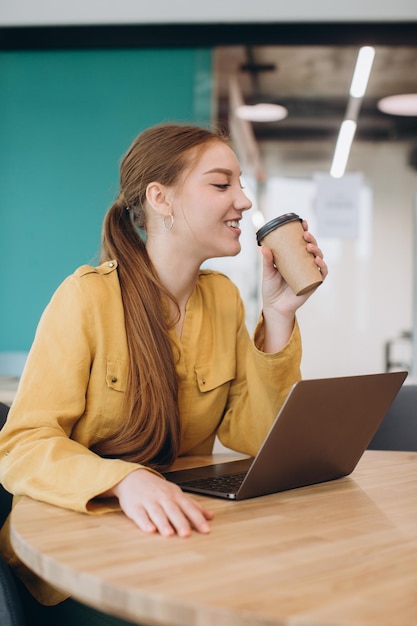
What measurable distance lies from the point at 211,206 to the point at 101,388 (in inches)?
17.9

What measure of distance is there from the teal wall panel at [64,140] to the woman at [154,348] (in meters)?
2.08

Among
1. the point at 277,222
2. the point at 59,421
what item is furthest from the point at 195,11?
the point at 59,421

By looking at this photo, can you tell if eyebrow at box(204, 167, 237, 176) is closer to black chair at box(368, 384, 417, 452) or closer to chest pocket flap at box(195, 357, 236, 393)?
chest pocket flap at box(195, 357, 236, 393)

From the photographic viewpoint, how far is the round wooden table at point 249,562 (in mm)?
757

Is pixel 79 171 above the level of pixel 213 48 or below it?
below

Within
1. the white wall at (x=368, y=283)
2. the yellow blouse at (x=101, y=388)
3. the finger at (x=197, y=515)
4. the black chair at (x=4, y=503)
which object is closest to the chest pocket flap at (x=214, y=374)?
the yellow blouse at (x=101, y=388)

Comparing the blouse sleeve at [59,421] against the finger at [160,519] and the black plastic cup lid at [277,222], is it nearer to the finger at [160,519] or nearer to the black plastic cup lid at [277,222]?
the finger at [160,519]

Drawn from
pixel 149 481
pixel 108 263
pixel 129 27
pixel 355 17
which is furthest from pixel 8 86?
pixel 149 481

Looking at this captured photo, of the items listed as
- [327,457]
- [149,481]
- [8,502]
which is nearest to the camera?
[149,481]

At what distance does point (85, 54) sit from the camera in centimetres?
383

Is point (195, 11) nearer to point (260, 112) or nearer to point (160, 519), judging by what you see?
point (260, 112)

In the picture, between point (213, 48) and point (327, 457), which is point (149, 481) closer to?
point (327, 457)

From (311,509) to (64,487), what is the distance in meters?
0.37

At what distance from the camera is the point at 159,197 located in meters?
1.71
